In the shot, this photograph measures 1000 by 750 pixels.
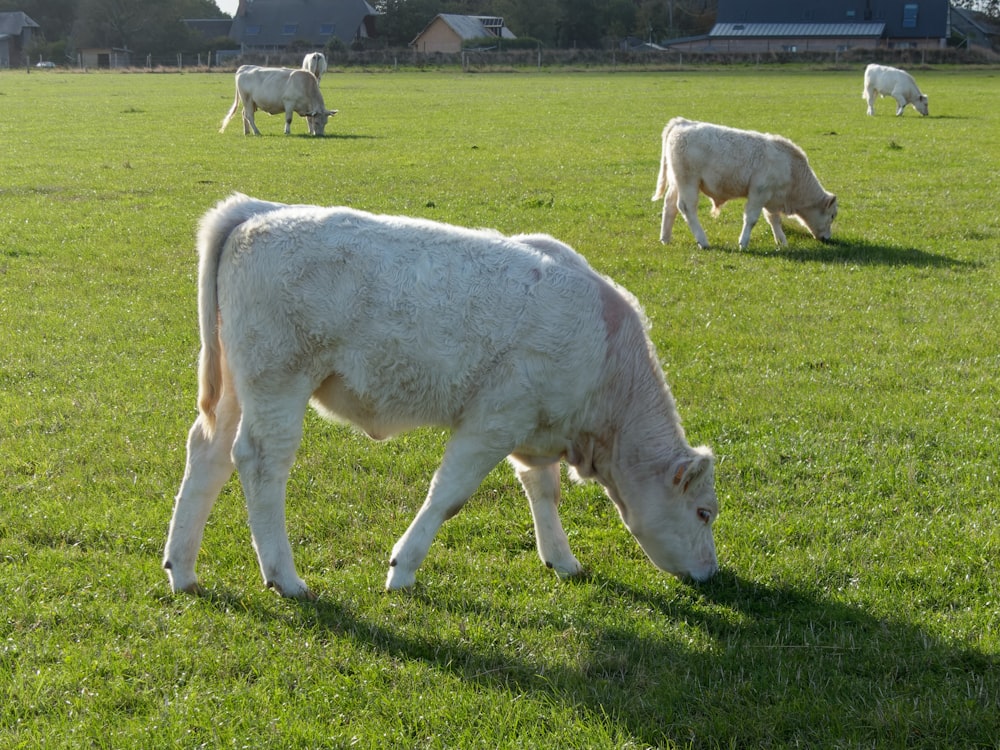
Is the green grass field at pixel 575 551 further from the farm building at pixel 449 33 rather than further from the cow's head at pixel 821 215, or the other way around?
the farm building at pixel 449 33

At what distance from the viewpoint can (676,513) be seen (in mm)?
5539

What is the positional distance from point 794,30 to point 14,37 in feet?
245

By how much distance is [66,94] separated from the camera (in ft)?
152

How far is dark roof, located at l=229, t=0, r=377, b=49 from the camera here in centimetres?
10788

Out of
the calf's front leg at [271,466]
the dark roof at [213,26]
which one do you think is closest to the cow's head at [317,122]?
the calf's front leg at [271,466]

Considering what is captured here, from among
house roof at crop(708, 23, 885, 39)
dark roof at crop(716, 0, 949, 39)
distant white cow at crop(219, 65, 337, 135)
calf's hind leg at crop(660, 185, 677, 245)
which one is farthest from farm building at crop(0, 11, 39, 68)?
calf's hind leg at crop(660, 185, 677, 245)

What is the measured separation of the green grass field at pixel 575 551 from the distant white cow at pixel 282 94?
695 inches

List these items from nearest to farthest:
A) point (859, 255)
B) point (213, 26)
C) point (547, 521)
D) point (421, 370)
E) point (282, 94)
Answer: point (421, 370)
point (547, 521)
point (859, 255)
point (282, 94)
point (213, 26)

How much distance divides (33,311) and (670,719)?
8.67 meters

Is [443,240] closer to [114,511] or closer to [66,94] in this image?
[114,511]

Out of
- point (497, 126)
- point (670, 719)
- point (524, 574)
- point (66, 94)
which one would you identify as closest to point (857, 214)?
point (524, 574)

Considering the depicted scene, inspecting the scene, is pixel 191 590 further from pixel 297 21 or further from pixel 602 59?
pixel 297 21

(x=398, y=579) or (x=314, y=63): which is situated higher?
(x=314, y=63)

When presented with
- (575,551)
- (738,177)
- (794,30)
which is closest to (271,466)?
(575,551)
